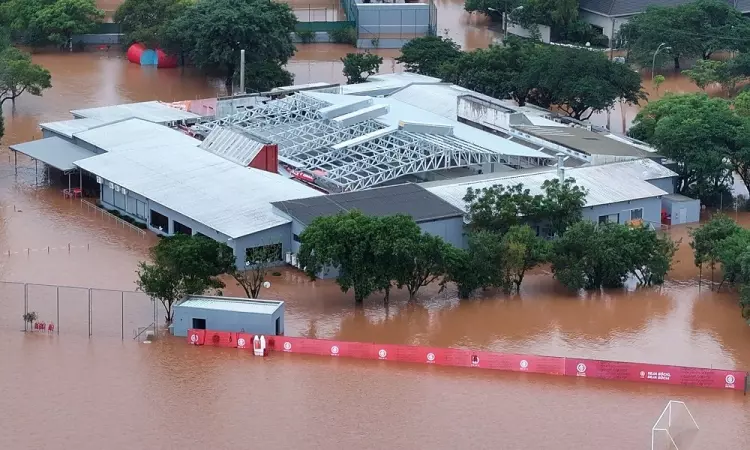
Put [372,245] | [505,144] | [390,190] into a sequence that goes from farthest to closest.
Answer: [505,144]
[390,190]
[372,245]

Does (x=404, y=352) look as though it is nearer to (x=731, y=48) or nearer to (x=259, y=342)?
(x=259, y=342)

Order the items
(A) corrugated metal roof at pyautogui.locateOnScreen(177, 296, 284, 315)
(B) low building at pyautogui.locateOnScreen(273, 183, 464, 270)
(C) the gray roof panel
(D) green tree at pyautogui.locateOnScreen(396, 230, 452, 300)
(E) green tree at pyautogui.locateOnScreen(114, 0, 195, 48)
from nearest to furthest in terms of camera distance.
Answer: (A) corrugated metal roof at pyautogui.locateOnScreen(177, 296, 284, 315) < (D) green tree at pyautogui.locateOnScreen(396, 230, 452, 300) < (B) low building at pyautogui.locateOnScreen(273, 183, 464, 270) < (C) the gray roof panel < (E) green tree at pyautogui.locateOnScreen(114, 0, 195, 48)

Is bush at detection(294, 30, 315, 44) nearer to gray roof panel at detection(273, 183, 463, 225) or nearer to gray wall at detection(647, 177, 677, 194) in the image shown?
gray wall at detection(647, 177, 677, 194)

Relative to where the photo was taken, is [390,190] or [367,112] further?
[367,112]

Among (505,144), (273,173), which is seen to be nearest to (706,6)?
(505,144)

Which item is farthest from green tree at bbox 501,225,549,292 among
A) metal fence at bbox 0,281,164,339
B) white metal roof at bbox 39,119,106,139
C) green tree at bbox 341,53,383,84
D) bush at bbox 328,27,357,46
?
bush at bbox 328,27,357,46

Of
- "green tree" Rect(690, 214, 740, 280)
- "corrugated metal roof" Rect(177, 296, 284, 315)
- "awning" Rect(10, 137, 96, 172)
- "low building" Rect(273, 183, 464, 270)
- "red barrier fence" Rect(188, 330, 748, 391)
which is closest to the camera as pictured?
"red barrier fence" Rect(188, 330, 748, 391)
